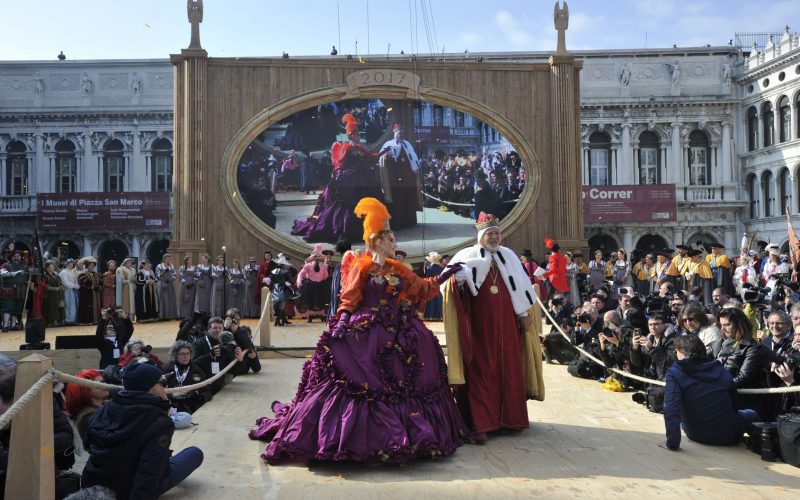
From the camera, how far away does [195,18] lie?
46.5 ft

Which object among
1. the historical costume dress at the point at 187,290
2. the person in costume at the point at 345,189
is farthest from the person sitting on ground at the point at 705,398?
the historical costume dress at the point at 187,290

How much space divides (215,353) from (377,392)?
353 centimetres

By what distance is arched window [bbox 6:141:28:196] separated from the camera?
3262 centimetres

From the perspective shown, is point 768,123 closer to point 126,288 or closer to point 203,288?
point 203,288

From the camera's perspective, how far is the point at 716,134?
32.0 metres

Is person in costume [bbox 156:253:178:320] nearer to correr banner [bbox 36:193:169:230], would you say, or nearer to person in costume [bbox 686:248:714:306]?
person in costume [bbox 686:248:714:306]

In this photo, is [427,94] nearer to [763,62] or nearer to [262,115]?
[262,115]

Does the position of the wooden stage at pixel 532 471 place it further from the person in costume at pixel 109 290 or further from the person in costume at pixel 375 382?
the person in costume at pixel 109 290

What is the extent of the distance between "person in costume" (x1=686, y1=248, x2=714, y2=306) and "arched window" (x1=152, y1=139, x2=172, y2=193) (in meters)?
26.0

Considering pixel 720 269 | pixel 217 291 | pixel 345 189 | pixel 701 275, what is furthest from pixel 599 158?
pixel 217 291

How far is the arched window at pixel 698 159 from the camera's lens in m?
32.5

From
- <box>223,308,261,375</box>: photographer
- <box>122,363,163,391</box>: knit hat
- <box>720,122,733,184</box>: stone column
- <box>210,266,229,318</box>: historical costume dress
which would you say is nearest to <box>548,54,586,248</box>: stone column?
<box>210,266,229,318</box>: historical costume dress

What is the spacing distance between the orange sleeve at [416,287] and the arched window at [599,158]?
29.8 metres

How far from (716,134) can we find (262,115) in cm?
2567
